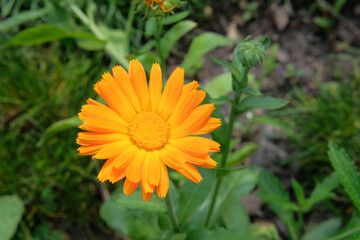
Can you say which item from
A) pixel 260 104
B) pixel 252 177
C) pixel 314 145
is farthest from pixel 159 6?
pixel 314 145

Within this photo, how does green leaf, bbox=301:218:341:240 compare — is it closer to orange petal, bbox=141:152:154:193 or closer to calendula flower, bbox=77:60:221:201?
calendula flower, bbox=77:60:221:201

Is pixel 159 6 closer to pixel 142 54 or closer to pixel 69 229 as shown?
pixel 142 54

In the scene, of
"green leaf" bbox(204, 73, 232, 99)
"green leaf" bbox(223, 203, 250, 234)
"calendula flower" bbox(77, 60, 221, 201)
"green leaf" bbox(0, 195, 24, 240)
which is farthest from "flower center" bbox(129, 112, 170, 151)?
"green leaf" bbox(0, 195, 24, 240)

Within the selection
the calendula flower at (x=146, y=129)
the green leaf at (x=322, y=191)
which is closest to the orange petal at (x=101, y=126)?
the calendula flower at (x=146, y=129)

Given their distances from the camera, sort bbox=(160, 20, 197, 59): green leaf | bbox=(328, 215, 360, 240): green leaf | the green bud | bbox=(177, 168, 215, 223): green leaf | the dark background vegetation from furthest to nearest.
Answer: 1. the dark background vegetation
2. bbox=(160, 20, 197, 59): green leaf
3. bbox=(328, 215, 360, 240): green leaf
4. bbox=(177, 168, 215, 223): green leaf
5. the green bud

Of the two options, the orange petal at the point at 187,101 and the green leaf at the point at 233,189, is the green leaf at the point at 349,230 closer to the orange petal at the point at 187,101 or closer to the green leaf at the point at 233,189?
the green leaf at the point at 233,189

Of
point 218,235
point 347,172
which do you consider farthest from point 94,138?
point 347,172

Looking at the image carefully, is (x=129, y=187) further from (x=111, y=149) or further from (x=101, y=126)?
(x=101, y=126)
